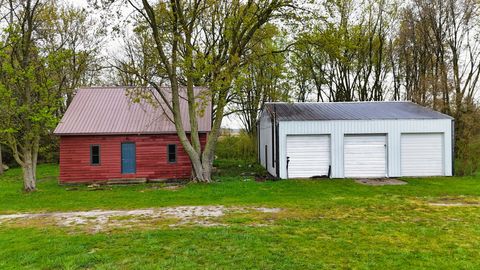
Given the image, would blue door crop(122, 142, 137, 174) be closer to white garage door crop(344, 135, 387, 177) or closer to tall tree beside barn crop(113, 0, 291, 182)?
tall tree beside barn crop(113, 0, 291, 182)

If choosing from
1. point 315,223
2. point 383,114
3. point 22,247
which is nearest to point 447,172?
point 383,114

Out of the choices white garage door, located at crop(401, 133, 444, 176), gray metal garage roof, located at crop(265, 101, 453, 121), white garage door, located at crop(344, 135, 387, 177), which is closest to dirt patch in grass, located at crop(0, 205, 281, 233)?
gray metal garage roof, located at crop(265, 101, 453, 121)

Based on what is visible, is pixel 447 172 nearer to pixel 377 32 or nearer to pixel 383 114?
pixel 383 114

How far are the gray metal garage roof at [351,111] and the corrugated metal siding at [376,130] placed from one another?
0.89 feet

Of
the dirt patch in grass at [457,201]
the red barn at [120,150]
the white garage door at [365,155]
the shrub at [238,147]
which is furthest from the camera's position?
the shrub at [238,147]

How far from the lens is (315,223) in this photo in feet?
26.1

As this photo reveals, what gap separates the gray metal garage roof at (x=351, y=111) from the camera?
17.1 m

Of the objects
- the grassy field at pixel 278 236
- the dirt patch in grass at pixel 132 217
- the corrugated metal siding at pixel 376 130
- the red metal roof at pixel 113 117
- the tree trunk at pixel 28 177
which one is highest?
the red metal roof at pixel 113 117

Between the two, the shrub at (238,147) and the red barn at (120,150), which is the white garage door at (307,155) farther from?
the shrub at (238,147)

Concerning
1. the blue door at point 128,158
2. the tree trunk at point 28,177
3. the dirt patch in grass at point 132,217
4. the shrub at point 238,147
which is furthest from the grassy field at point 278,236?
the shrub at point 238,147

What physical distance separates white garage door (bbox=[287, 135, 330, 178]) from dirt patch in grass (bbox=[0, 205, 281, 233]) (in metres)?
7.29

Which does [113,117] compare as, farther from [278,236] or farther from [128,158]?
[278,236]

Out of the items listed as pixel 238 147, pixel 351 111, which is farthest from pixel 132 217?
pixel 238 147

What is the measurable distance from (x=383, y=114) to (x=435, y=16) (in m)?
12.5
